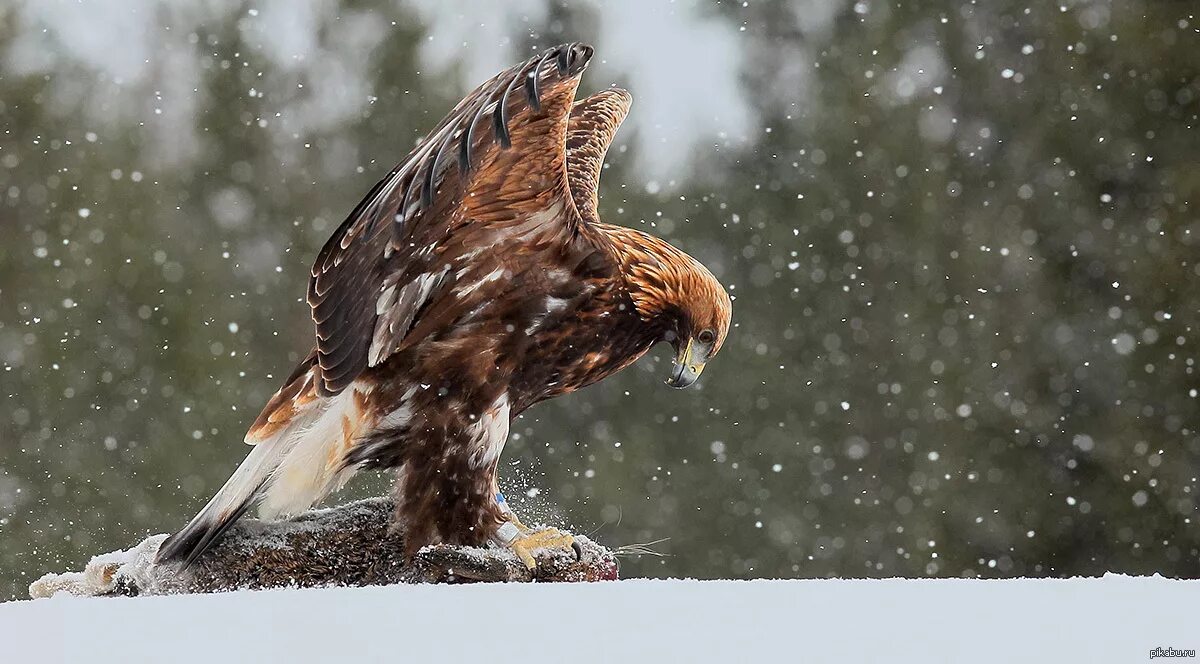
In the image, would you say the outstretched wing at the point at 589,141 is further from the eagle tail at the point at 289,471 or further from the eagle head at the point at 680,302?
the eagle tail at the point at 289,471

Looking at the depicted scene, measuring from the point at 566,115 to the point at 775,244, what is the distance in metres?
4.60

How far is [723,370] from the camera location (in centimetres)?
713

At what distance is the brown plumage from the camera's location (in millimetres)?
2896

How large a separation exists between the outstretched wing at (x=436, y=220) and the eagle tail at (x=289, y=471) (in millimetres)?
93

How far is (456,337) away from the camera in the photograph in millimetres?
2965

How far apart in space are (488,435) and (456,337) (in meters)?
0.26

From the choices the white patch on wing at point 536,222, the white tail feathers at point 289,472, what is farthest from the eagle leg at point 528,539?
the white patch on wing at point 536,222

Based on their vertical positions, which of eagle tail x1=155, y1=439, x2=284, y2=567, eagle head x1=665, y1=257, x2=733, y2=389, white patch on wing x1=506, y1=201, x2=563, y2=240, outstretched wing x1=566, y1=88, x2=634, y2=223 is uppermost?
outstretched wing x1=566, y1=88, x2=634, y2=223

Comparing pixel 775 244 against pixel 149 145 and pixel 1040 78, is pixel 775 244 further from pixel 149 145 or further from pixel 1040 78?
pixel 149 145

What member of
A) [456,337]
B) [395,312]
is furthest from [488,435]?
[395,312]

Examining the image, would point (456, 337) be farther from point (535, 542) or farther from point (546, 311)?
point (535, 542)

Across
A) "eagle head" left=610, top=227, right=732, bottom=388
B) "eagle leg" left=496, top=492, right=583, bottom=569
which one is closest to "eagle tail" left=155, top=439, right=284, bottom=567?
"eagle leg" left=496, top=492, right=583, bottom=569

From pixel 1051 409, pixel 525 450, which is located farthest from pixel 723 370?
pixel 1051 409

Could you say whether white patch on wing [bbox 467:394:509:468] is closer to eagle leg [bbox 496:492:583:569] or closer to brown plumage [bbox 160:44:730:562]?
brown plumage [bbox 160:44:730:562]
